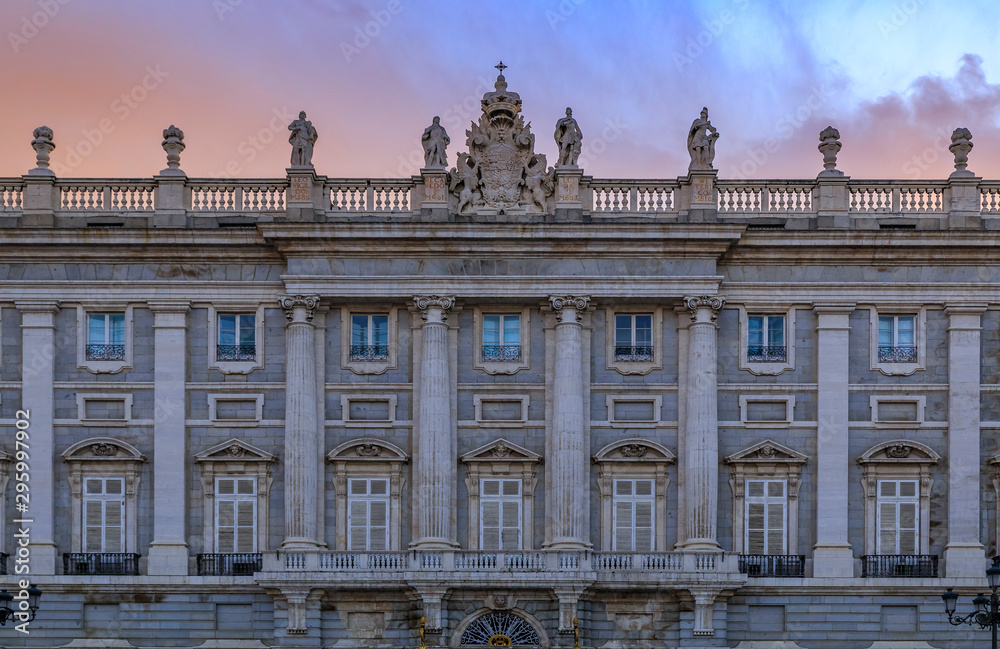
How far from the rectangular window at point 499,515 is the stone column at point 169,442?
8133 millimetres

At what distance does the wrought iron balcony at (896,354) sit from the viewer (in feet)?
134

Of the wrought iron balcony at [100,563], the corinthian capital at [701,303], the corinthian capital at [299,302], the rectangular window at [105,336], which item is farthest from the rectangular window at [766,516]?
the rectangular window at [105,336]

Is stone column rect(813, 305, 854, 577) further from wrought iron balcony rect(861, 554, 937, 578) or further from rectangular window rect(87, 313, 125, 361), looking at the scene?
rectangular window rect(87, 313, 125, 361)

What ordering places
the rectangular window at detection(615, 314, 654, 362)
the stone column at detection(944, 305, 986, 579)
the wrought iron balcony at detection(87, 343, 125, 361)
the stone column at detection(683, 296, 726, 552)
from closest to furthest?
the stone column at detection(683, 296, 726, 552), the stone column at detection(944, 305, 986, 579), the wrought iron balcony at detection(87, 343, 125, 361), the rectangular window at detection(615, 314, 654, 362)

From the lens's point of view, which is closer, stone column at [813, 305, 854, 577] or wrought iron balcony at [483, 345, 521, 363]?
stone column at [813, 305, 854, 577]

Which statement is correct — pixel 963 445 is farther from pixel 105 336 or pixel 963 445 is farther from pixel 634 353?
pixel 105 336

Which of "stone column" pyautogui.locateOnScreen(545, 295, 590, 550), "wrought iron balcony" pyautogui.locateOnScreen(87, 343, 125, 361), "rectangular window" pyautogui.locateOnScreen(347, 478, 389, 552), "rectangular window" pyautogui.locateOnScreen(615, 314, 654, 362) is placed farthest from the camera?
"rectangular window" pyautogui.locateOnScreen(615, 314, 654, 362)

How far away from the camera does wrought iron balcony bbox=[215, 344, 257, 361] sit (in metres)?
40.8

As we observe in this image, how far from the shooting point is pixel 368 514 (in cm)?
4031

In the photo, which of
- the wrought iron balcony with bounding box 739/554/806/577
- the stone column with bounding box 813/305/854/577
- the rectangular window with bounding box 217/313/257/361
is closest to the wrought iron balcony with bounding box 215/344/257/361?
the rectangular window with bounding box 217/313/257/361

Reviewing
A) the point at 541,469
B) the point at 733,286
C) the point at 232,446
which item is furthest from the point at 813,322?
the point at 232,446

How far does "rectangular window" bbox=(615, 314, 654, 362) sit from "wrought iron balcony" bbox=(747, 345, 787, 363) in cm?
280

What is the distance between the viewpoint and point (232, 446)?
1578 inches

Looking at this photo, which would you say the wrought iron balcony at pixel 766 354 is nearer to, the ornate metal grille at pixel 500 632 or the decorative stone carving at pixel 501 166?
the decorative stone carving at pixel 501 166
